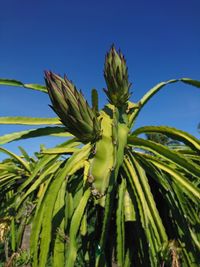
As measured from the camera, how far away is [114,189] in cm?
177

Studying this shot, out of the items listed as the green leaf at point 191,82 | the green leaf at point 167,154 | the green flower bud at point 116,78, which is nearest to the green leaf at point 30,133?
the green flower bud at point 116,78

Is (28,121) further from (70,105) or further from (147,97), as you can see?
→ (147,97)

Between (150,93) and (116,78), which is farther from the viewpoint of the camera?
(150,93)

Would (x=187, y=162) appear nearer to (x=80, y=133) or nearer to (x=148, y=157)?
(x=148, y=157)

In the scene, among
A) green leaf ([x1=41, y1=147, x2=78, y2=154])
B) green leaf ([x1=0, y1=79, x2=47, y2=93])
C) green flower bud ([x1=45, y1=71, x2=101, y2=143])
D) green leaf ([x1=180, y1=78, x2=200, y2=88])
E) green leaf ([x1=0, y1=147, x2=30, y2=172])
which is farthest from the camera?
green leaf ([x1=0, y1=147, x2=30, y2=172])

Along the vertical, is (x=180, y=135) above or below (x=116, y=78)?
below

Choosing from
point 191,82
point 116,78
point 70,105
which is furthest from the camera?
point 191,82

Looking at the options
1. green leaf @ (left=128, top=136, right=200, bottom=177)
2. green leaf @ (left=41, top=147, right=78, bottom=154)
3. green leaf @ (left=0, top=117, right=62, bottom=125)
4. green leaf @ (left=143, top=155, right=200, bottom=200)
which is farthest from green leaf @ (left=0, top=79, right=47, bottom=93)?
green leaf @ (left=143, top=155, right=200, bottom=200)

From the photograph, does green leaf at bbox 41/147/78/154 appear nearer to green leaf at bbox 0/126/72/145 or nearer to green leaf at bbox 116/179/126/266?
green leaf at bbox 0/126/72/145

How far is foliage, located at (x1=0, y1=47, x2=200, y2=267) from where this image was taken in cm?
165

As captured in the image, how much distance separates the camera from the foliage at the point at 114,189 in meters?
1.65

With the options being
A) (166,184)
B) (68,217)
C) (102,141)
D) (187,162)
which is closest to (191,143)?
(187,162)

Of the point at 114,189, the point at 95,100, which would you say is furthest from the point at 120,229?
the point at 95,100

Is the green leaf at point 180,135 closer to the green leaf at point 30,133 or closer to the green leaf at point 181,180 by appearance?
the green leaf at point 181,180
